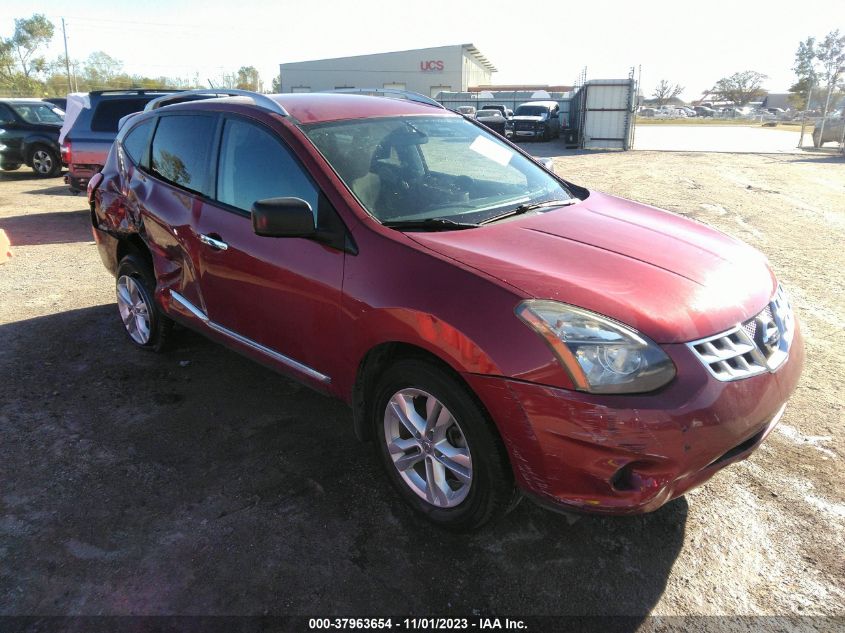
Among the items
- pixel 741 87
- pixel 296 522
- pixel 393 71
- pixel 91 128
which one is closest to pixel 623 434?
pixel 296 522

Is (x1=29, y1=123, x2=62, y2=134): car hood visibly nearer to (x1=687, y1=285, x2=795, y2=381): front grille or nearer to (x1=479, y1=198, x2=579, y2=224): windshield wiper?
(x1=479, y1=198, x2=579, y2=224): windshield wiper

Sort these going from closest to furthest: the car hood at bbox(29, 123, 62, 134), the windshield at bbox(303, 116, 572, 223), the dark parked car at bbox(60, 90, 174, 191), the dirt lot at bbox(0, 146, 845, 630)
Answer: the dirt lot at bbox(0, 146, 845, 630)
the windshield at bbox(303, 116, 572, 223)
the dark parked car at bbox(60, 90, 174, 191)
the car hood at bbox(29, 123, 62, 134)

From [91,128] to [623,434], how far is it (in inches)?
407

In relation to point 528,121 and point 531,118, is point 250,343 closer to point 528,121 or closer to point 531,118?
point 528,121

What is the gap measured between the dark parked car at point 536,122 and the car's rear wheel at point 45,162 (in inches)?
680

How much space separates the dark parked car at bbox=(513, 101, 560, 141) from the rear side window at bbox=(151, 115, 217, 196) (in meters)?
23.6

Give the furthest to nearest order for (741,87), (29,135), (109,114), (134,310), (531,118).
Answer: (741,87)
(531,118)
(29,135)
(109,114)
(134,310)

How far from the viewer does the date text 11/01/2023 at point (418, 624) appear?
2273mm

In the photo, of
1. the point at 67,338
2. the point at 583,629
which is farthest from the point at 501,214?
the point at 67,338

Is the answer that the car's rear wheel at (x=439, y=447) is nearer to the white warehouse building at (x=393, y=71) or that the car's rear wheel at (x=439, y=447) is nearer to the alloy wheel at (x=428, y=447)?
the alloy wheel at (x=428, y=447)

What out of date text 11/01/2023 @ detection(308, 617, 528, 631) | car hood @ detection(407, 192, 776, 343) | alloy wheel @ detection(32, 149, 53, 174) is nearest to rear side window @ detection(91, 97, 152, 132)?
alloy wheel @ detection(32, 149, 53, 174)

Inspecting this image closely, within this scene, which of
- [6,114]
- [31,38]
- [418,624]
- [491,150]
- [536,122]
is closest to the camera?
[418,624]

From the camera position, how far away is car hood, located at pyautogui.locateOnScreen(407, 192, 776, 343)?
229 cm

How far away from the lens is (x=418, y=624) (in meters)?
2.28
